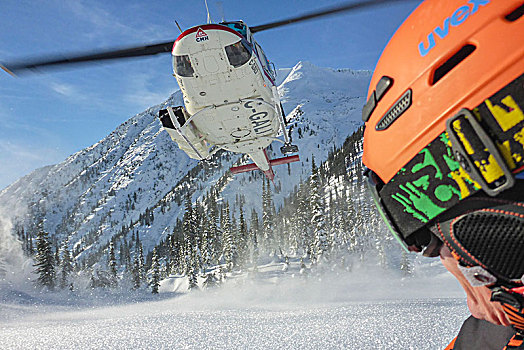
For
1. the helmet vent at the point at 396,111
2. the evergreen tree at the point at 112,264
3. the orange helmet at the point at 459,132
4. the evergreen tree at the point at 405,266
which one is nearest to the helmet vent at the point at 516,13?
the orange helmet at the point at 459,132

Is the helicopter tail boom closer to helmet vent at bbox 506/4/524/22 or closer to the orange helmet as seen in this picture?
the orange helmet

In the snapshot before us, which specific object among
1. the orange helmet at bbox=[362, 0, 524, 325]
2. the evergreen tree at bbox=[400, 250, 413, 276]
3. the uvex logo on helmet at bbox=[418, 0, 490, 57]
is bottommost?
the evergreen tree at bbox=[400, 250, 413, 276]

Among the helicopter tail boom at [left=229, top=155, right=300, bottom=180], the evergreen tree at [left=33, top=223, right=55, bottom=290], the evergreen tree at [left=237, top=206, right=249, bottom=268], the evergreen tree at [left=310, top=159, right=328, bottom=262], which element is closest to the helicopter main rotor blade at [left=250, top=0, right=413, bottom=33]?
the helicopter tail boom at [left=229, top=155, right=300, bottom=180]

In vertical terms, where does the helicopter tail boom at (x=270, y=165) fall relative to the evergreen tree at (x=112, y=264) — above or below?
above

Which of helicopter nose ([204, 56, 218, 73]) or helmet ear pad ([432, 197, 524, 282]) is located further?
helicopter nose ([204, 56, 218, 73])

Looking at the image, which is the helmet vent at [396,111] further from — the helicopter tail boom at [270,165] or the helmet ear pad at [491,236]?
the helicopter tail boom at [270,165]

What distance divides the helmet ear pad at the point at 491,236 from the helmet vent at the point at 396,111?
45cm

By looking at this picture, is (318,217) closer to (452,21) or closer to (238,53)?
(238,53)

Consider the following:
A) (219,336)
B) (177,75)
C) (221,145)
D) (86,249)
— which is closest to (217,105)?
(177,75)

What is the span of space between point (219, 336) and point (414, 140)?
466 cm

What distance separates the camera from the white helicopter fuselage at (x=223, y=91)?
7281 mm

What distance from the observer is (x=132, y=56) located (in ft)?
25.6

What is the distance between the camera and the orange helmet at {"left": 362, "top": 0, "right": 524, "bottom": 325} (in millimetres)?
1116

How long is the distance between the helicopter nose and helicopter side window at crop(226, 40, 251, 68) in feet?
1.12
